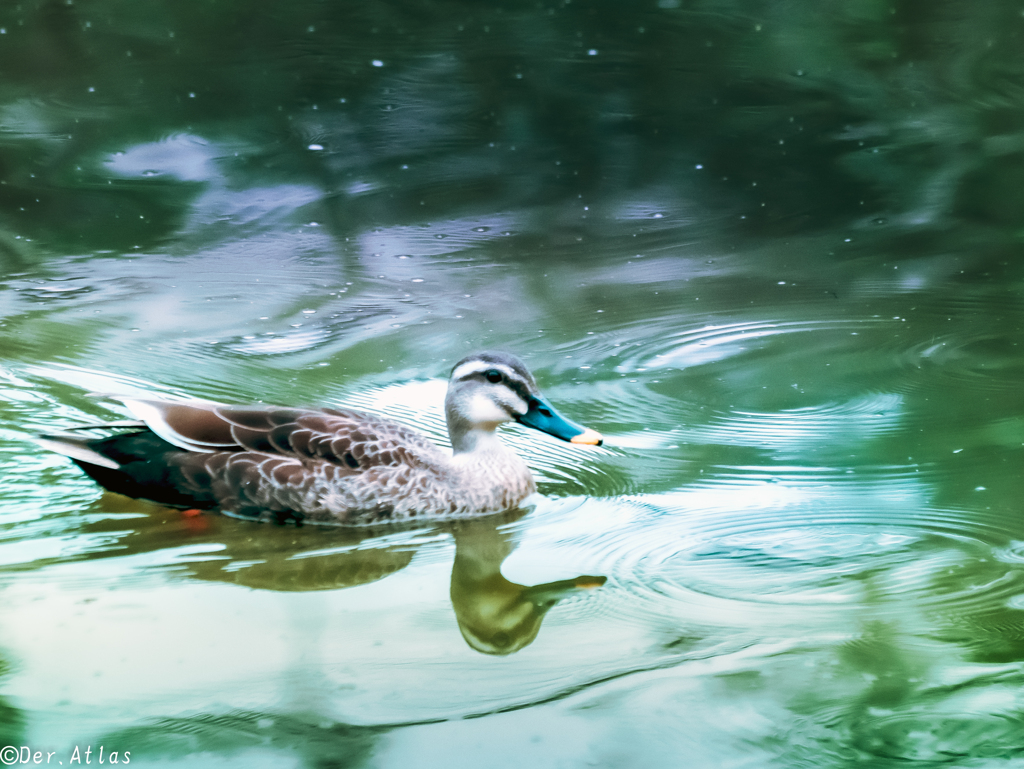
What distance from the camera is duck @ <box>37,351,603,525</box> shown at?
12.7 ft

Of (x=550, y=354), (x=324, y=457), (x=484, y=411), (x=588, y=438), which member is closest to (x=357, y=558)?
(x=324, y=457)

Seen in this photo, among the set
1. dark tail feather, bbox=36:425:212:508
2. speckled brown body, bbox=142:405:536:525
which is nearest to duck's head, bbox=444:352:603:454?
speckled brown body, bbox=142:405:536:525

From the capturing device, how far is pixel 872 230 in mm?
7105

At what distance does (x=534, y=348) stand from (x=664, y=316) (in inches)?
31.9

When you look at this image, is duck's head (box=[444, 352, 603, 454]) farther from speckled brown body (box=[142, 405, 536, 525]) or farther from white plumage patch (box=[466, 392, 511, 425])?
speckled brown body (box=[142, 405, 536, 525])

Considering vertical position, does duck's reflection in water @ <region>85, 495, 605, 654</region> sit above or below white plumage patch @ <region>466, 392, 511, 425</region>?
below

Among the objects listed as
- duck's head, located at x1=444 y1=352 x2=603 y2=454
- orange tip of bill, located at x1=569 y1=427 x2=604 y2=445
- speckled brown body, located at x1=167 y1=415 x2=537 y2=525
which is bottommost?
speckled brown body, located at x1=167 y1=415 x2=537 y2=525

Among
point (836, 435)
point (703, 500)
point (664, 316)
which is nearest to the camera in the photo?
point (703, 500)

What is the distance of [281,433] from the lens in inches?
156

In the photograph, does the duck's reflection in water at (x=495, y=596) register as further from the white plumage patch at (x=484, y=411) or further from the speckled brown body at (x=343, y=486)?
the white plumage patch at (x=484, y=411)

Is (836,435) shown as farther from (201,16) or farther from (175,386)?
(201,16)

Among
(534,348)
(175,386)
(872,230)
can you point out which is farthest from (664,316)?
(175,386)

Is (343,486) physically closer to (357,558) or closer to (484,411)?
(357,558)

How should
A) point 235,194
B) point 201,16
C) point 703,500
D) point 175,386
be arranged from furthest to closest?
point 201,16
point 235,194
point 175,386
point 703,500
